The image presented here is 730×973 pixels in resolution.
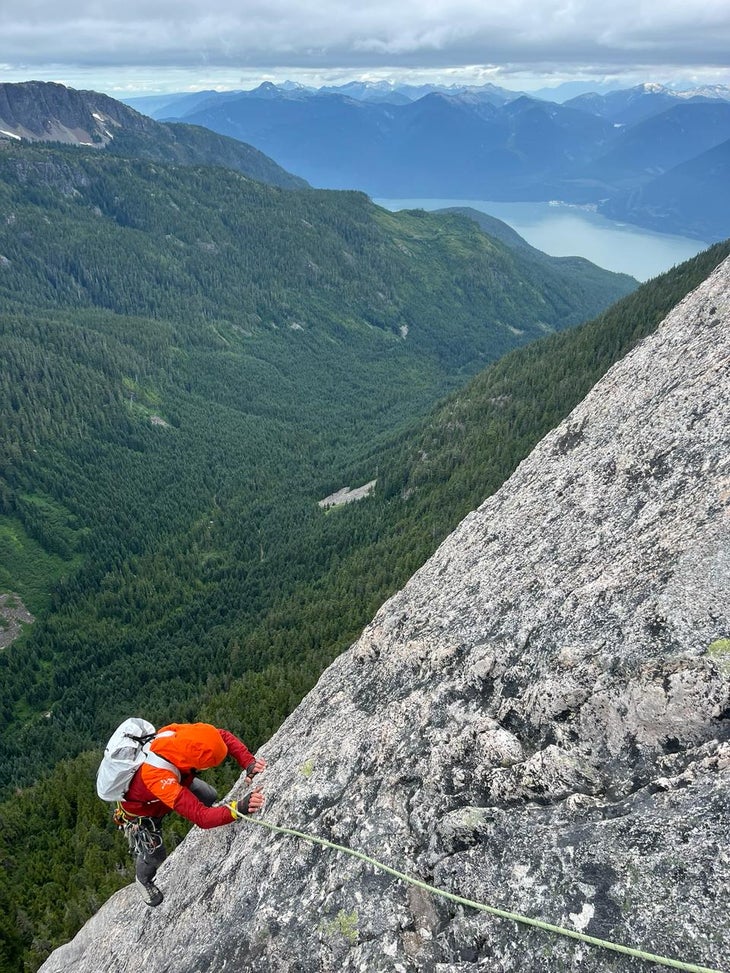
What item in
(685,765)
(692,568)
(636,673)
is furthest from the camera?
(692,568)

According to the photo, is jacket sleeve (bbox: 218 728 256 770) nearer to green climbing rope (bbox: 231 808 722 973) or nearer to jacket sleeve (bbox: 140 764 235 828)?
jacket sleeve (bbox: 140 764 235 828)

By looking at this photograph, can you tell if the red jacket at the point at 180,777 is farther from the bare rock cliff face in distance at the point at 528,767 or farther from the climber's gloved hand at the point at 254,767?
the bare rock cliff face in distance at the point at 528,767

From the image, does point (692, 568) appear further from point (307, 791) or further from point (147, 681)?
point (147, 681)

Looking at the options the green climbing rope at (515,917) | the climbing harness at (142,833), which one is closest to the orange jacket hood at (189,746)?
the green climbing rope at (515,917)

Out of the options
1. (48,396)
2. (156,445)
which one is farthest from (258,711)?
(48,396)

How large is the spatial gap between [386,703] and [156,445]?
19403cm

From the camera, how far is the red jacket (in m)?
13.5

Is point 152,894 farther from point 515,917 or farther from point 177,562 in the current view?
point 177,562

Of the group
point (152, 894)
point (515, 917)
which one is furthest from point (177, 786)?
point (515, 917)

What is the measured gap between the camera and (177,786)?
1349cm

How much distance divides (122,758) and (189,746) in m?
1.43

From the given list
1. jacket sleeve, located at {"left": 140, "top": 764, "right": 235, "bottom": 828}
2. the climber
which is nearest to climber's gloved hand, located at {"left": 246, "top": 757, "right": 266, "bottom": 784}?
the climber

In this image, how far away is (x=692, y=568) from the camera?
13.5 meters

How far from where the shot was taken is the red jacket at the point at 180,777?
13461 millimetres
